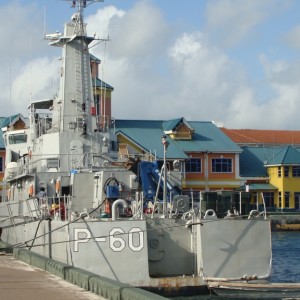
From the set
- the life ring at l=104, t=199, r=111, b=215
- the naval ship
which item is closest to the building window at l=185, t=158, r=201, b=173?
the naval ship

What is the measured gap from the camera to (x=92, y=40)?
34.8 m

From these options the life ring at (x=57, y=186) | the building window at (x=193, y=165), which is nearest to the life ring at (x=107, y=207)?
the life ring at (x=57, y=186)

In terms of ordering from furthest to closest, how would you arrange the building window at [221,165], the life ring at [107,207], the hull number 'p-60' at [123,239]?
1. the building window at [221,165]
2. the life ring at [107,207]
3. the hull number 'p-60' at [123,239]

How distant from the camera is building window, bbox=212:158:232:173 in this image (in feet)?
239

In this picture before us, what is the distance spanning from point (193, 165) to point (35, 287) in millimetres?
56641

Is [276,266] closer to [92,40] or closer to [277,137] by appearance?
[92,40]

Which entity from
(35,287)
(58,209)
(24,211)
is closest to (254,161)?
(24,211)

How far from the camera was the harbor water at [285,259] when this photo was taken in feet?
98.7

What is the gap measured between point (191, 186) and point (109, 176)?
45048 mm

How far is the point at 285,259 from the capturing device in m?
40.0

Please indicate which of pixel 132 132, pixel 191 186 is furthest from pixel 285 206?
pixel 132 132

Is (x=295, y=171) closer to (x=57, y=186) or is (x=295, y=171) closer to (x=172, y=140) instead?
(x=172, y=140)

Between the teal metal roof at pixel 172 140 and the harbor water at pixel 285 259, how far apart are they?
12.2m

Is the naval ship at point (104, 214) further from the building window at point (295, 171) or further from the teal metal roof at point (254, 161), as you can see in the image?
the building window at point (295, 171)
